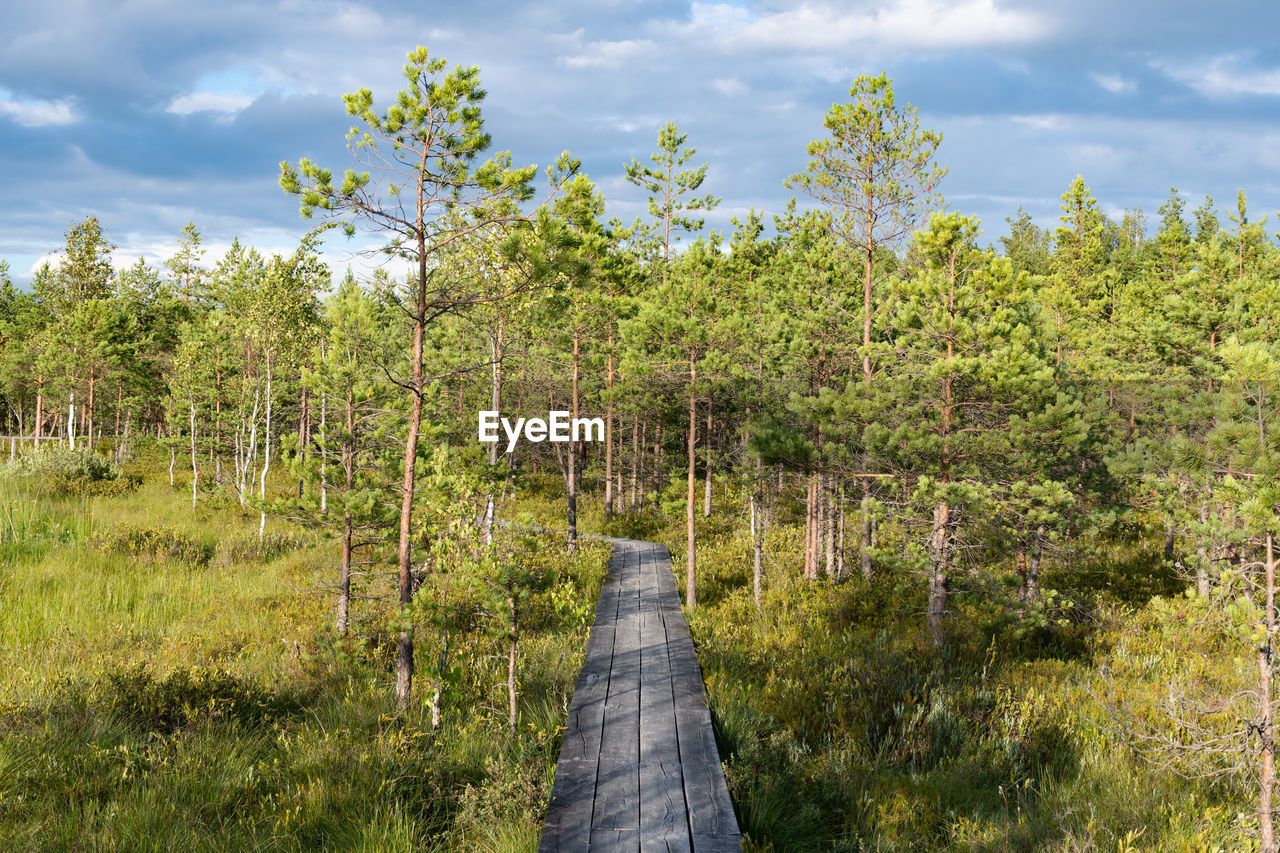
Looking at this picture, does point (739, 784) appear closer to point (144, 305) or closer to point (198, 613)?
point (198, 613)

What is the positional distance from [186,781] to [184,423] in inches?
958

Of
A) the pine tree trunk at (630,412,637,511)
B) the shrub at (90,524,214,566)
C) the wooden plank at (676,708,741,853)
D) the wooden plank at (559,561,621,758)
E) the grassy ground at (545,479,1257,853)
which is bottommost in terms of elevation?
the grassy ground at (545,479,1257,853)

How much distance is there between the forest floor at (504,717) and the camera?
545 cm

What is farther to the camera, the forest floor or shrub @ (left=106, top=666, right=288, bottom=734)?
shrub @ (left=106, top=666, right=288, bottom=734)

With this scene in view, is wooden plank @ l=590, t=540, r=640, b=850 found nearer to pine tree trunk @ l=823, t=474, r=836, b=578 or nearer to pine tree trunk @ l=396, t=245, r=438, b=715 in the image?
pine tree trunk @ l=396, t=245, r=438, b=715

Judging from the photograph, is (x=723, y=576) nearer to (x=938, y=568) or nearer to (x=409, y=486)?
(x=938, y=568)

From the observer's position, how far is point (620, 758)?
6.41m

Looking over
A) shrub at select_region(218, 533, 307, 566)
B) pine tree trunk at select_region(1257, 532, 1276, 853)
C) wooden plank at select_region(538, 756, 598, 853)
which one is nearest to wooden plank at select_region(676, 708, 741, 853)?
wooden plank at select_region(538, 756, 598, 853)

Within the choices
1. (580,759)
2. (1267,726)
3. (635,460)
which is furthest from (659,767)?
(635,460)

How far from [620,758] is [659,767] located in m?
0.41

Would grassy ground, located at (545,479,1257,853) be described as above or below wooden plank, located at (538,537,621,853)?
below

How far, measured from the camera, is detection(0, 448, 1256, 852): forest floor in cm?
545

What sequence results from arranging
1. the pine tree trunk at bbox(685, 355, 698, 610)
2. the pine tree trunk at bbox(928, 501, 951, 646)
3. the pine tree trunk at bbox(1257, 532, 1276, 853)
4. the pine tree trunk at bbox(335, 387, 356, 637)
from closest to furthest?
the pine tree trunk at bbox(1257, 532, 1276, 853)
the pine tree trunk at bbox(335, 387, 356, 637)
the pine tree trunk at bbox(928, 501, 951, 646)
the pine tree trunk at bbox(685, 355, 698, 610)

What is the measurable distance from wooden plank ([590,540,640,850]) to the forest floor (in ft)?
1.90
